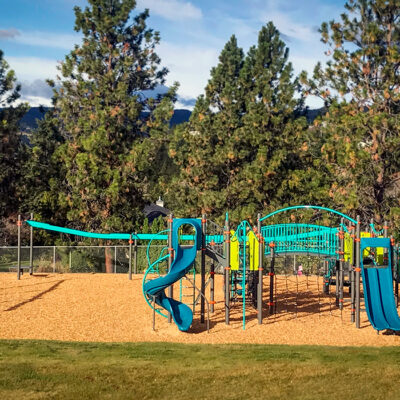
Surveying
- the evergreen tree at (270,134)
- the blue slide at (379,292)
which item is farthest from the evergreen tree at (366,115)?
the blue slide at (379,292)

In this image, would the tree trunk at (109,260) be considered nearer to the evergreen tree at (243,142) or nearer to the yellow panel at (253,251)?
the evergreen tree at (243,142)

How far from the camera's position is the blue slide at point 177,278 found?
1870 cm

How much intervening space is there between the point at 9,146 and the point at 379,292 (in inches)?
996

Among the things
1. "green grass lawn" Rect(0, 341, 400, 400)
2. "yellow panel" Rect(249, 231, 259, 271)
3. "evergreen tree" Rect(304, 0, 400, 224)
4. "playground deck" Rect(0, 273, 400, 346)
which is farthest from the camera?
"evergreen tree" Rect(304, 0, 400, 224)

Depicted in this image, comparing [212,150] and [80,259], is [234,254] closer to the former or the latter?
[80,259]

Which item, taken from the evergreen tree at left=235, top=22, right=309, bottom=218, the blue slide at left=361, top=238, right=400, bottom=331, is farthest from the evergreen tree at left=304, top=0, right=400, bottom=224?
the blue slide at left=361, top=238, right=400, bottom=331

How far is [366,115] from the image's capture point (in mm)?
33875

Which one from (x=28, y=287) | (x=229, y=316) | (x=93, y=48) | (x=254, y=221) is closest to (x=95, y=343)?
(x=229, y=316)

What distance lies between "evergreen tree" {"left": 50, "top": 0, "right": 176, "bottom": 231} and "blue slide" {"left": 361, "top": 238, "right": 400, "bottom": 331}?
63.3 ft

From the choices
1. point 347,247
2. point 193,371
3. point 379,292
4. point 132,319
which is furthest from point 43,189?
point 193,371

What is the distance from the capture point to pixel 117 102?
131 ft

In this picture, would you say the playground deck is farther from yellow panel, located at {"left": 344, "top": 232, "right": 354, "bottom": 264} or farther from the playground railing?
the playground railing

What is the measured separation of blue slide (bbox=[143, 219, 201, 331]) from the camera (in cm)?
1870

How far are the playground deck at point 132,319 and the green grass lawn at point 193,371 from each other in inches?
47.6
